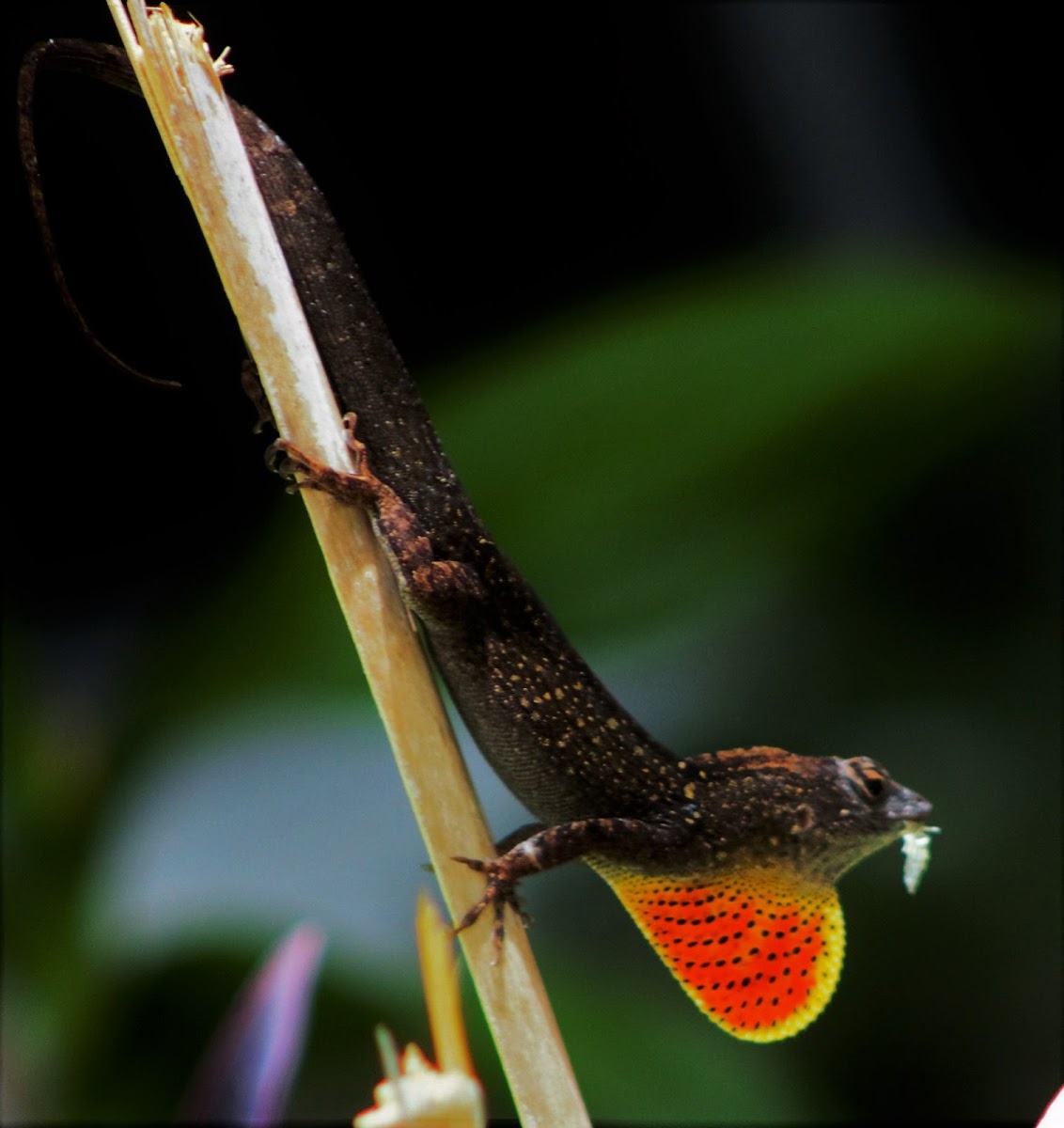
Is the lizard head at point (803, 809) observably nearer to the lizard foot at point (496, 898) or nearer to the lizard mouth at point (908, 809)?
the lizard mouth at point (908, 809)

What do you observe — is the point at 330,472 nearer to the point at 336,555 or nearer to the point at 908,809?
the point at 336,555

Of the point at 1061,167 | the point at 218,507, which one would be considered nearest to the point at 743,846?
the point at 218,507

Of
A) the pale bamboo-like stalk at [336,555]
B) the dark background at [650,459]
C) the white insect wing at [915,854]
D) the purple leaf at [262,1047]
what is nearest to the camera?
the pale bamboo-like stalk at [336,555]

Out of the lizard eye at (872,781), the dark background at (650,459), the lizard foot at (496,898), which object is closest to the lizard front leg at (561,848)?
the lizard foot at (496,898)

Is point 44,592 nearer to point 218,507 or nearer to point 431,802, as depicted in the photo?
point 218,507

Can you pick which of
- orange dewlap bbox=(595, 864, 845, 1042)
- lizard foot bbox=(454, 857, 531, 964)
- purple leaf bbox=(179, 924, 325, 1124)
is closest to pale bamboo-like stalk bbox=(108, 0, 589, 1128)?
lizard foot bbox=(454, 857, 531, 964)

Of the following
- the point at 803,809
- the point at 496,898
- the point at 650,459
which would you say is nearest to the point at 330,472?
the point at 496,898

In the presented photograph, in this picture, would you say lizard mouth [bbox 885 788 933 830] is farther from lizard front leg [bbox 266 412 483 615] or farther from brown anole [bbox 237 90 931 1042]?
lizard front leg [bbox 266 412 483 615]
